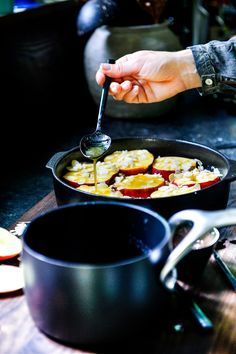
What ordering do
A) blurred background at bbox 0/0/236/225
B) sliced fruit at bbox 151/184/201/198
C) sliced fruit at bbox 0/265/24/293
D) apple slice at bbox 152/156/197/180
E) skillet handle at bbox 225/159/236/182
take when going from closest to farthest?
sliced fruit at bbox 0/265/24/293
skillet handle at bbox 225/159/236/182
sliced fruit at bbox 151/184/201/198
apple slice at bbox 152/156/197/180
blurred background at bbox 0/0/236/225

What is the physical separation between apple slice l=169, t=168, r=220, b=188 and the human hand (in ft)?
1.15

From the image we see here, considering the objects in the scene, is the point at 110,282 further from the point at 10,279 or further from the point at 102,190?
the point at 102,190

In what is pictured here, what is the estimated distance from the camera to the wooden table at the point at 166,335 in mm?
756

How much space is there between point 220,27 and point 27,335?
3226 millimetres

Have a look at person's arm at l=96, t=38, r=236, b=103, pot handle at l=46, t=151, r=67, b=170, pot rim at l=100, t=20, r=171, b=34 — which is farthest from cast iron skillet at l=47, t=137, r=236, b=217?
pot rim at l=100, t=20, r=171, b=34

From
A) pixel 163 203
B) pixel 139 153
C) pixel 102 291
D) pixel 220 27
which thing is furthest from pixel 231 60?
pixel 220 27

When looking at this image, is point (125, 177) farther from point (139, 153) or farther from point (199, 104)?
point (199, 104)

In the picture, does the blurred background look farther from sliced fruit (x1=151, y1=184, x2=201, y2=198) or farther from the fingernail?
sliced fruit (x1=151, y1=184, x2=201, y2=198)

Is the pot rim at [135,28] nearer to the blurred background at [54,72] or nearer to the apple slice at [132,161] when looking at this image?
the blurred background at [54,72]

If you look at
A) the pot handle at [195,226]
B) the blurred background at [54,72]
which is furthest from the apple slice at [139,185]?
the blurred background at [54,72]

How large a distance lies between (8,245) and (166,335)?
366 mm

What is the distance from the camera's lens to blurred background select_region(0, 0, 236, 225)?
2594 millimetres

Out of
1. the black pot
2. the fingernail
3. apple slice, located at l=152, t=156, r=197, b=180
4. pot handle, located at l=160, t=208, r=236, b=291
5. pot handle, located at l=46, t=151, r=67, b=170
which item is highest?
pot handle, located at l=160, t=208, r=236, b=291

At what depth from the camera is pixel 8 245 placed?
3.34 feet
